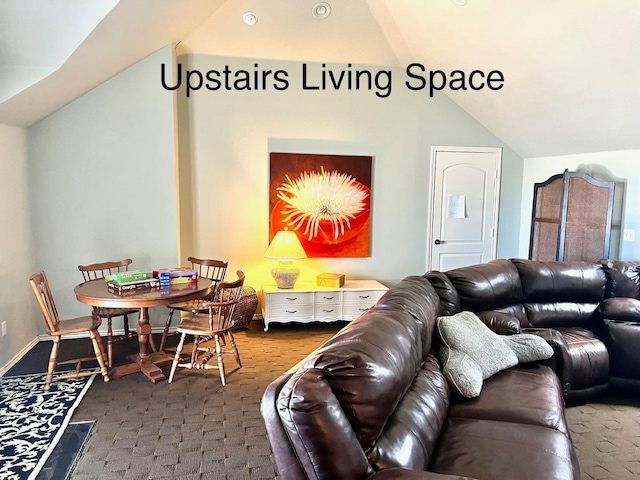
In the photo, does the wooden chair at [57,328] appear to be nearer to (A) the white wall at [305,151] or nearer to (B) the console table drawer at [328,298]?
(A) the white wall at [305,151]

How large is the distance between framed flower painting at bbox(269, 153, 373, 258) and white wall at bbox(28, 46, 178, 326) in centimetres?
115

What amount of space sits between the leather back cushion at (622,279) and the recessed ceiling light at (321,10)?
3.34 metres

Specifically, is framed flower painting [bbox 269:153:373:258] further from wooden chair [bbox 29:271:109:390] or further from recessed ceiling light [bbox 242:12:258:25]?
wooden chair [bbox 29:271:109:390]

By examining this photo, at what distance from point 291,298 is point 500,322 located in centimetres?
228

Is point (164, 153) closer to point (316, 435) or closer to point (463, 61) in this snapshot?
point (463, 61)

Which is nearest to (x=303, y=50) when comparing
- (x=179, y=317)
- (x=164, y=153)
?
(x=164, y=153)

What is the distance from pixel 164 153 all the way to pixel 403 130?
2.66 metres

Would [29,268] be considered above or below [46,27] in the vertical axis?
below

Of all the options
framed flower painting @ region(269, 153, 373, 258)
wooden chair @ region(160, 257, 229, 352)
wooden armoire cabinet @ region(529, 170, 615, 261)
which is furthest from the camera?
framed flower painting @ region(269, 153, 373, 258)

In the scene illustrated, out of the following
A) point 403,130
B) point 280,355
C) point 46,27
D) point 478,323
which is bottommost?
point 280,355

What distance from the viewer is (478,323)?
2.88 metres

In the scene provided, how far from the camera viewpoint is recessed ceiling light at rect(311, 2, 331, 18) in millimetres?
4410

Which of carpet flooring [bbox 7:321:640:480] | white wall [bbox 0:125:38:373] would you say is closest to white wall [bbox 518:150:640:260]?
carpet flooring [bbox 7:321:640:480]

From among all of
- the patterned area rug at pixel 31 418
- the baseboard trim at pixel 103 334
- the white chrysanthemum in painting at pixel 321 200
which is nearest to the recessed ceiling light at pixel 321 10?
the white chrysanthemum in painting at pixel 321 200
